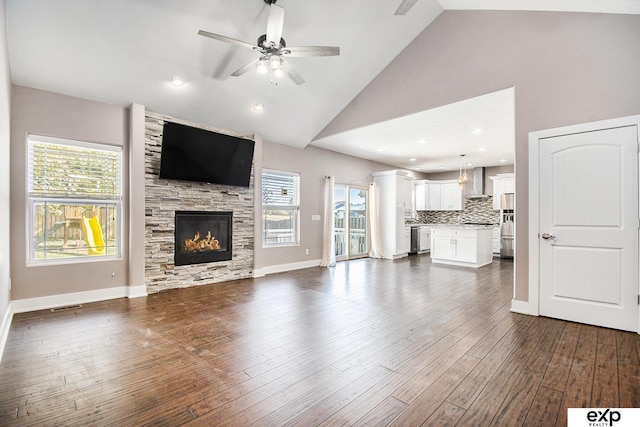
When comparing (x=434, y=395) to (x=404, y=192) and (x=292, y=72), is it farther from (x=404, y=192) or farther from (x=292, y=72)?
(x=404, y=192)

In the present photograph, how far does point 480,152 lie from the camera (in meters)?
7.10

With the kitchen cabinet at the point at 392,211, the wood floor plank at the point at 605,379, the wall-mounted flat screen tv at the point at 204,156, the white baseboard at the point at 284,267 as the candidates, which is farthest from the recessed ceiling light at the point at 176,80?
the kitchen cabinet at the point at 392,211

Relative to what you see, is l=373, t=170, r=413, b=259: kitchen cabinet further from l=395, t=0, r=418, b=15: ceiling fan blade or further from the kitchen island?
l=395, t=0, r=418, b=15: ceiling fan blade

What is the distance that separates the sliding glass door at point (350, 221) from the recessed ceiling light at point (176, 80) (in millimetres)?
4425

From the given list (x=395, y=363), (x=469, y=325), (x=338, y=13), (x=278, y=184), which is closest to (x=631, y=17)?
Result: (x=338, y=13)

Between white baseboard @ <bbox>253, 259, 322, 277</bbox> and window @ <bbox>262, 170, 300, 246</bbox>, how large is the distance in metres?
0.48

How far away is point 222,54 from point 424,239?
7.86 meters

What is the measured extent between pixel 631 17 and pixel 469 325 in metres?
3.46

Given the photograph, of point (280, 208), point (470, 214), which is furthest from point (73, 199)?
point (470, 214)

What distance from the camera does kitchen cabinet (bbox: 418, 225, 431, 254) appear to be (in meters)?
9.29

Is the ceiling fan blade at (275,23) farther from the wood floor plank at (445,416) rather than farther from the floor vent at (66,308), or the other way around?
the floor vent at (66,308)

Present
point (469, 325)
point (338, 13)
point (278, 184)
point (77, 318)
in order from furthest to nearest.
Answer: point (278, 184)
point (338, 13)
point (77, 318)
point (469, 325)

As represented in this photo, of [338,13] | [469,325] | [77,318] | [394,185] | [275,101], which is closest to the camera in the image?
[469,325]

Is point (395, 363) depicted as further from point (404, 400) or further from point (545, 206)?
point (545, 206)
